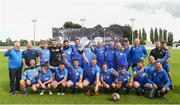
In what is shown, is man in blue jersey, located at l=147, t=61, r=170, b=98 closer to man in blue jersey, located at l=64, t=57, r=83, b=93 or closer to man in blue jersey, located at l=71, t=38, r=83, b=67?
man in blue jersey, located at l=64, t=57, r=83, b=93

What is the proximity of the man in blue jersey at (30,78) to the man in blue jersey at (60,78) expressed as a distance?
556mm

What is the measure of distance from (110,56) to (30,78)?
269cm

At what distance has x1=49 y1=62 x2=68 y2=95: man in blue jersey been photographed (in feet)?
37.3

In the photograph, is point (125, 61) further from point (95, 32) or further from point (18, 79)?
point (95, 32)

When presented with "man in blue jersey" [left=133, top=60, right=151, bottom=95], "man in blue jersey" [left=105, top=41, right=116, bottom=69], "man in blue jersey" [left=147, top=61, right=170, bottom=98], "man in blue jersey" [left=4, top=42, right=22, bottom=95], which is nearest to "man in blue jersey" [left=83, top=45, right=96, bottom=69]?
"man in blue jersey" [left=105, top=41, right=116, bottom=69]

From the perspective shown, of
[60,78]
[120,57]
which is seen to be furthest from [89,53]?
[60,78]

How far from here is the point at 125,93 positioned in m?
11.4

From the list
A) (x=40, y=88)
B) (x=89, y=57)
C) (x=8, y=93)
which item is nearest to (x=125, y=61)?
(x=89, y=57)

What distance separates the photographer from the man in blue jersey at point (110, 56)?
12164mm

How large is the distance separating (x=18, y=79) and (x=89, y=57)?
94.8 inches

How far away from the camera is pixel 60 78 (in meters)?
11.5

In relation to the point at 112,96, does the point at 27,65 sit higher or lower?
higher

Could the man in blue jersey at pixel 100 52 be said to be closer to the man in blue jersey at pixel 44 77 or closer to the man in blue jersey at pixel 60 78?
the man in blue jersey at pixel 60 78

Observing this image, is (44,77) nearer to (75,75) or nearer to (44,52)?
(75,75)
